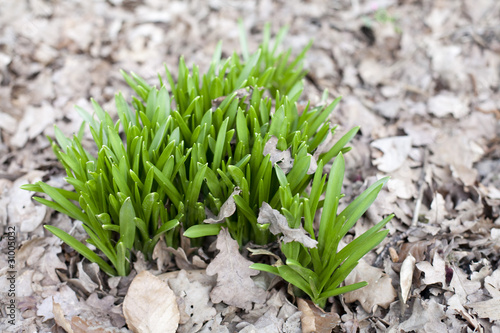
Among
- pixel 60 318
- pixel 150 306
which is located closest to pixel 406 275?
pixel 150 306

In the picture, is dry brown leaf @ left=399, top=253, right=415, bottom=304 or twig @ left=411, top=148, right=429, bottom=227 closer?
dry brown leaf @ left=399, top=253, right=415, bottom=304

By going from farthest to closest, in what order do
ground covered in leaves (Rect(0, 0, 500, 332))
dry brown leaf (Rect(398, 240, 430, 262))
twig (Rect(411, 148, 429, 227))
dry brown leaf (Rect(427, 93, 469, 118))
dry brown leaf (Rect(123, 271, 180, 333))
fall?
dry brown leaf (Rect(427, 93, 469, 118))
twig (Rect(411, 148, 429, 227))
dry brown leaf (Rect(398, 240, 430, 262))
ground covered in leaves (Rect(0, 0, 500, 332))
dry brown leaf (Rect(123, 271, 180, 333))

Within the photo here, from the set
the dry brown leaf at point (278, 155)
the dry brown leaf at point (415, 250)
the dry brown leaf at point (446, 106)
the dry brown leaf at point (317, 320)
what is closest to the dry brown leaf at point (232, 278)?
the dry brown leaf at point (317, 320)

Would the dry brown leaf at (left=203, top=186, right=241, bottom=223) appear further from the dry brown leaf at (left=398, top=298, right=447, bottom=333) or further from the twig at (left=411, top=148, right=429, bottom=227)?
the twig at (left=411, top=148, right=429, bottom=227)

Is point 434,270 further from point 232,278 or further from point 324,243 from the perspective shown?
point 232,278

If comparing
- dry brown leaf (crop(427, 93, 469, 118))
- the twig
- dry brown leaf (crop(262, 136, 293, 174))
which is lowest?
the twig

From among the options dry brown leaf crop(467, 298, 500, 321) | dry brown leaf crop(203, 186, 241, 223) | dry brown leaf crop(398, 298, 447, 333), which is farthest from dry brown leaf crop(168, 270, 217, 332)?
dry brown leaf crop(467, 298, 500, 321)

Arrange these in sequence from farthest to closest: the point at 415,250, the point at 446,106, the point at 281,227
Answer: the point at 446,106, the point at 415,250, the point at 281,227
